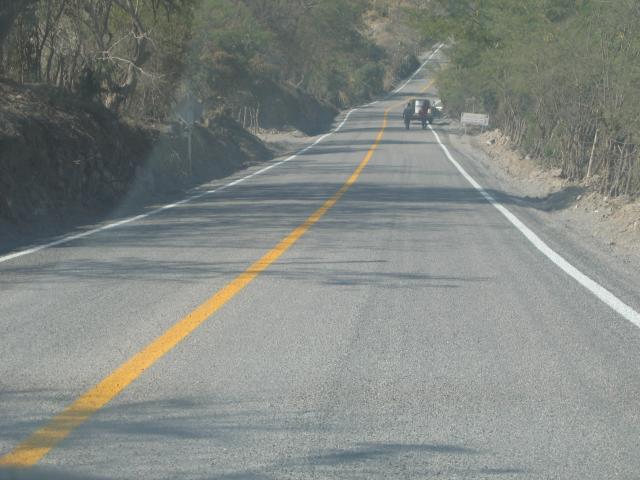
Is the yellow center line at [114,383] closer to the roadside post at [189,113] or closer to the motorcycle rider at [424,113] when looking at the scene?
the roadside post at [189,113]

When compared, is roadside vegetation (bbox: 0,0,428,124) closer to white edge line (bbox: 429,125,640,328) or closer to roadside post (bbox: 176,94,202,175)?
roadside post (bbox: 176,94,202,175)

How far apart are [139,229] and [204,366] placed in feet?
26.2

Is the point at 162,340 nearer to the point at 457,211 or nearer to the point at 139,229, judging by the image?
the point at 139,229

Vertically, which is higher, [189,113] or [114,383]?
[189,113]

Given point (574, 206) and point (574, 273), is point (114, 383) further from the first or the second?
point (574, 206)

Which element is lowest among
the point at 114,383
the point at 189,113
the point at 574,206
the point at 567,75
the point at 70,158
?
the point at 574,206

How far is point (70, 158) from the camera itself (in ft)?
58.5

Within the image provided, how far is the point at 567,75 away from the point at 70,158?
625 inches

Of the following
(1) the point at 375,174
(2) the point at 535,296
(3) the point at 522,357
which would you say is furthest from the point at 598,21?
(3) the point at 522,357

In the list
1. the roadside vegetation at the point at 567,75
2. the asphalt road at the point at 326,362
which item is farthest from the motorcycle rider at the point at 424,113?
the asphalt road at the point at 326,362

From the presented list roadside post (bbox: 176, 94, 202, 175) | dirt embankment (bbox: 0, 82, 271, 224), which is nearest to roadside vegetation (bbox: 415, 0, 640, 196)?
roadside post (bbox: 176, 94, 202, 175)

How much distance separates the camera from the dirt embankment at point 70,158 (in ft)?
51.3

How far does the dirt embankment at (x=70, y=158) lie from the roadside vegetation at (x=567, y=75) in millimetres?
11017

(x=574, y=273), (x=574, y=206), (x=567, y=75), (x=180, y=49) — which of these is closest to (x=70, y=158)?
(x=574, y=206)
